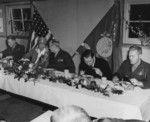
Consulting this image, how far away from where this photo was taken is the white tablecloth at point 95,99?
1.84 metres

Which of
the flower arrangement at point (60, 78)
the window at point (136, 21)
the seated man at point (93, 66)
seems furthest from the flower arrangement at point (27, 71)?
the window at point (136, 21)

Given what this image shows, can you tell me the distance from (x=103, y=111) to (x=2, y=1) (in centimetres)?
443

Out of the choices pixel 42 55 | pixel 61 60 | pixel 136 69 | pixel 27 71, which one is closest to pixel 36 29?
pixel 42 55

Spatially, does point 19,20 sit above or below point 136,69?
above

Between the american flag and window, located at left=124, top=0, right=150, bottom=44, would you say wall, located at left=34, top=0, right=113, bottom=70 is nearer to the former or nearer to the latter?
the american flag

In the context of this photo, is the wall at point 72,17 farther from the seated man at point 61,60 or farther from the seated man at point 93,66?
the seated man at point 93,66

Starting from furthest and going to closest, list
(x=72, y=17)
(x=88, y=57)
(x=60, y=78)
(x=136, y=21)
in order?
1. (x=72, y=17)
2. (x=136, y=21)
3. (x=88, y=57)
4. (x=60, y=78)

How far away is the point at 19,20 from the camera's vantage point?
5.24 meters

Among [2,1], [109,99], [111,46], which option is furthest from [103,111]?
[2,1]

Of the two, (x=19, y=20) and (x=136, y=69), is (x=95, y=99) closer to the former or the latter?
(x=136, y=69)

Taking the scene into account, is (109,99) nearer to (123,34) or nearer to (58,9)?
(123,34)

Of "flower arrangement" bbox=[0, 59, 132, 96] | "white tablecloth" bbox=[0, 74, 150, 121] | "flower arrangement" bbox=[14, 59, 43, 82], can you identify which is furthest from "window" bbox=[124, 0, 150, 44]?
"flower arrangement" bbox=[14, 59, 43, 82]

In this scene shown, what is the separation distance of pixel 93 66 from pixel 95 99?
108 centimetres

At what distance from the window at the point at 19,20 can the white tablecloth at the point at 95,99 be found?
279cm
